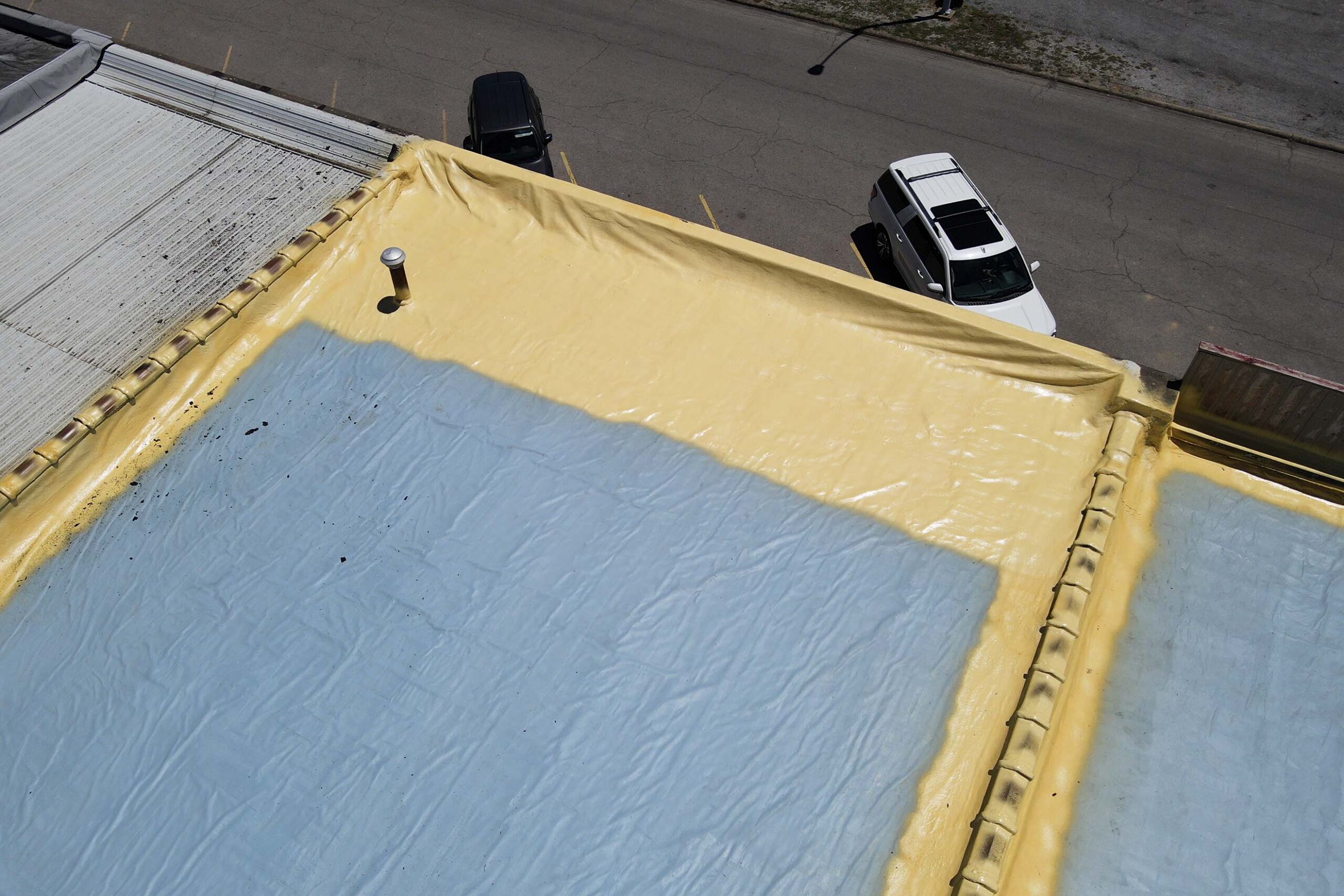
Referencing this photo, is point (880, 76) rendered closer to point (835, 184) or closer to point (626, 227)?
point (835, 184)

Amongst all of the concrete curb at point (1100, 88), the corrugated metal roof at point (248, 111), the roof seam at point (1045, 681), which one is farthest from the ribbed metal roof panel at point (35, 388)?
the concrete curb at point (1100, 88)

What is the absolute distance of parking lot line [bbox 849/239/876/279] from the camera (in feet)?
57.9

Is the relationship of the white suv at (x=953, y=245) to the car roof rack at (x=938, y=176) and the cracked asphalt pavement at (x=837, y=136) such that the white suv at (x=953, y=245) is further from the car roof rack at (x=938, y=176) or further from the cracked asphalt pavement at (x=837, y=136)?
the cracked asphalt pavement at (x=837, y=136)

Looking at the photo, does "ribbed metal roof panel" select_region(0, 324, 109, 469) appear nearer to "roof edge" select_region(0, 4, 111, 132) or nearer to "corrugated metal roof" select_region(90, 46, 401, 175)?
"corrugated metal roof" select_region(90, 46, 401, 175)

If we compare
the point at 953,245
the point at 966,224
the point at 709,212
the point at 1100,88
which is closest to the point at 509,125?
the point at 709,212

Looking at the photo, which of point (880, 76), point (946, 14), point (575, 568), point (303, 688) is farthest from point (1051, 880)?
point (946, 14)

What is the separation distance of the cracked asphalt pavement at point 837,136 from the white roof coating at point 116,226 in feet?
27.1

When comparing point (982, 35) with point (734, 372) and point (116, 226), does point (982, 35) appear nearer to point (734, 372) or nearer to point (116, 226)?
point (734, 372)

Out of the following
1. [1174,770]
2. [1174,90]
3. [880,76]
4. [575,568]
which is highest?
[1174,90]

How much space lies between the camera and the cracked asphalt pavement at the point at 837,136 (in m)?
17.2

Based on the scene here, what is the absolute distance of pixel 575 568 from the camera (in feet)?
27.0

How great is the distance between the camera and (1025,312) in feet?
50.4

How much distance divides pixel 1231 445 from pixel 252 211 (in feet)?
40.4

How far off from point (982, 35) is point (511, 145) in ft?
45.0
